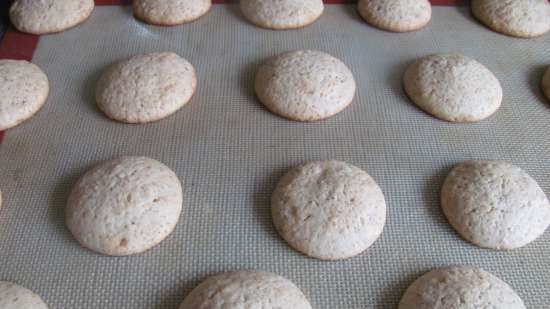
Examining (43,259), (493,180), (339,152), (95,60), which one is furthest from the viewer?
(95,60)

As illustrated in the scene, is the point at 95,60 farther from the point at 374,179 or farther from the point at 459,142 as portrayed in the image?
the point at 459,142

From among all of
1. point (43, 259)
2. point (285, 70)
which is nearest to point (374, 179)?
point (285, 70)

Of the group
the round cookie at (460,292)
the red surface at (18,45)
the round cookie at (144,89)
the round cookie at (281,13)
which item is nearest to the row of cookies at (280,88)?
the round cookie at (144,89)

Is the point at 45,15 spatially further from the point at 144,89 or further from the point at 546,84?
the point at 546,84

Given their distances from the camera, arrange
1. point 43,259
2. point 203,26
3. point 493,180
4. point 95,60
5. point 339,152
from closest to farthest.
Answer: point 43,259 < point 493,180 < point 339,152 < point 95,60 < point 203,26

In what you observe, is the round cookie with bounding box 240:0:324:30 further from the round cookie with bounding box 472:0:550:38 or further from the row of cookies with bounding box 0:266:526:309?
the row of cookies with bounding box 0:266:526:309

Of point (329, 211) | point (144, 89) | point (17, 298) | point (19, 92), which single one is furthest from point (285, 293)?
point (19, 92)
